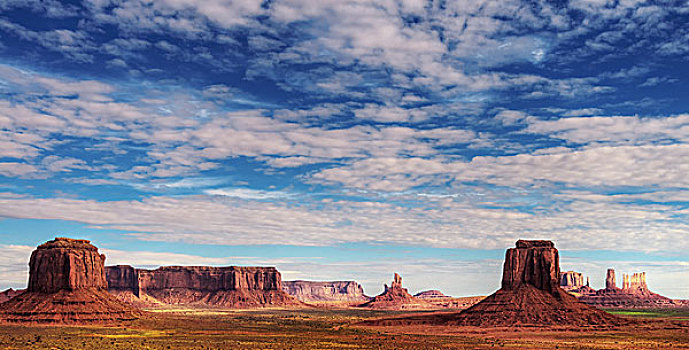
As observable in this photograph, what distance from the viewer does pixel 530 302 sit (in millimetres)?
114938

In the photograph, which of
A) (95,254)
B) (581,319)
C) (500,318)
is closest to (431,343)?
(500,318)

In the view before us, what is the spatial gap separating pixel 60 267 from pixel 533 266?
86.5 metres

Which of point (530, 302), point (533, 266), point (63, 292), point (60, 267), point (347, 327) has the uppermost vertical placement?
point (533, 266)

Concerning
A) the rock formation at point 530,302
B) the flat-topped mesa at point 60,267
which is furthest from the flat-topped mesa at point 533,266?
the flat-topped mesa at point 60,267

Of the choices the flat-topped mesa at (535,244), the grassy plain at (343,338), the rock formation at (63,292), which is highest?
the flat-topped mesa at (535,244)

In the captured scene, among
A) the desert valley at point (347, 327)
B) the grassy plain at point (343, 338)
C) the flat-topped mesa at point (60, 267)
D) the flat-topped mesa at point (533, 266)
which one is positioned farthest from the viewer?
the flat-topped mesa at point (533, 266)

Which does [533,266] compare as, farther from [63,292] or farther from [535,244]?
[63,292]

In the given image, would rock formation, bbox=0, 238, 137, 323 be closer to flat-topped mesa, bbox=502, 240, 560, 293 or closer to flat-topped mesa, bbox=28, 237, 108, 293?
flat-topped mesa, bbox=28, 237, 108, 293

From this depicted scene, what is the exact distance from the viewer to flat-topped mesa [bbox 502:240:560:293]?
4680 inches

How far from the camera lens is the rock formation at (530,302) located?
364ft

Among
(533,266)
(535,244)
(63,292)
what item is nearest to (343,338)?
(533,266)

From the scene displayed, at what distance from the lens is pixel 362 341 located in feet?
273

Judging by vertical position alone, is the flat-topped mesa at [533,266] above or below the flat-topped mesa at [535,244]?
below

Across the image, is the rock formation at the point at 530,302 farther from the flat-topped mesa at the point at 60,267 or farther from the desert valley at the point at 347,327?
the flat-topped mesa at the point at 60,267
